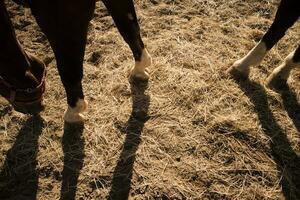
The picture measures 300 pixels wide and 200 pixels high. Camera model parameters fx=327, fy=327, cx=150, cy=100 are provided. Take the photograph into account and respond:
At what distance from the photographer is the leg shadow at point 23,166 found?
207 cm

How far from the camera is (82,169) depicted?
2176mm

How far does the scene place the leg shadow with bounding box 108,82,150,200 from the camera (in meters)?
Result: 2.08

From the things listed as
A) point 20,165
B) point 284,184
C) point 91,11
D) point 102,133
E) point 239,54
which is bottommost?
point 20,165

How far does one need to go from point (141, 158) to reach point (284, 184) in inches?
36.8

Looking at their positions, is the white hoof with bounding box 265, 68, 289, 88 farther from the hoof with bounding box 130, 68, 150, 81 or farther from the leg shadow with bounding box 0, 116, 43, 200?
the leg shadow with bounding box 0, 116, 43, 200

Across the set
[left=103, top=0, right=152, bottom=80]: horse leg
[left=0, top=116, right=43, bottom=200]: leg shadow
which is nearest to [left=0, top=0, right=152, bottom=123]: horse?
[left=103, top=0, right=152, bottom=80]: horse leg

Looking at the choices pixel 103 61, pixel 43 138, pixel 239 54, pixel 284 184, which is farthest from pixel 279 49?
pixel 43 138

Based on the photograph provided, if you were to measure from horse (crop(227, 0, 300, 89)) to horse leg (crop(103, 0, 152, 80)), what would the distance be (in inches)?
28.1

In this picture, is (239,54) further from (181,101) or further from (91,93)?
(91,93)

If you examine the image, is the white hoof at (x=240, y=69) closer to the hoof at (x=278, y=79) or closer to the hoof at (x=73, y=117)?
the hoof at (x=278, y=79)

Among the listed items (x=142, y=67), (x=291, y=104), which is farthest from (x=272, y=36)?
(x=142, y=67)

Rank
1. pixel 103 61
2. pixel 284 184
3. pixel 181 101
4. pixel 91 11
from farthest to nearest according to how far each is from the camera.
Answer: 1. pixel 103 61
2. pixel 181 101
3. pixel 284 184
4. pixel 91 11

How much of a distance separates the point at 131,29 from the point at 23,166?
3.87 feet

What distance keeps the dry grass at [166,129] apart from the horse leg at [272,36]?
11cm
